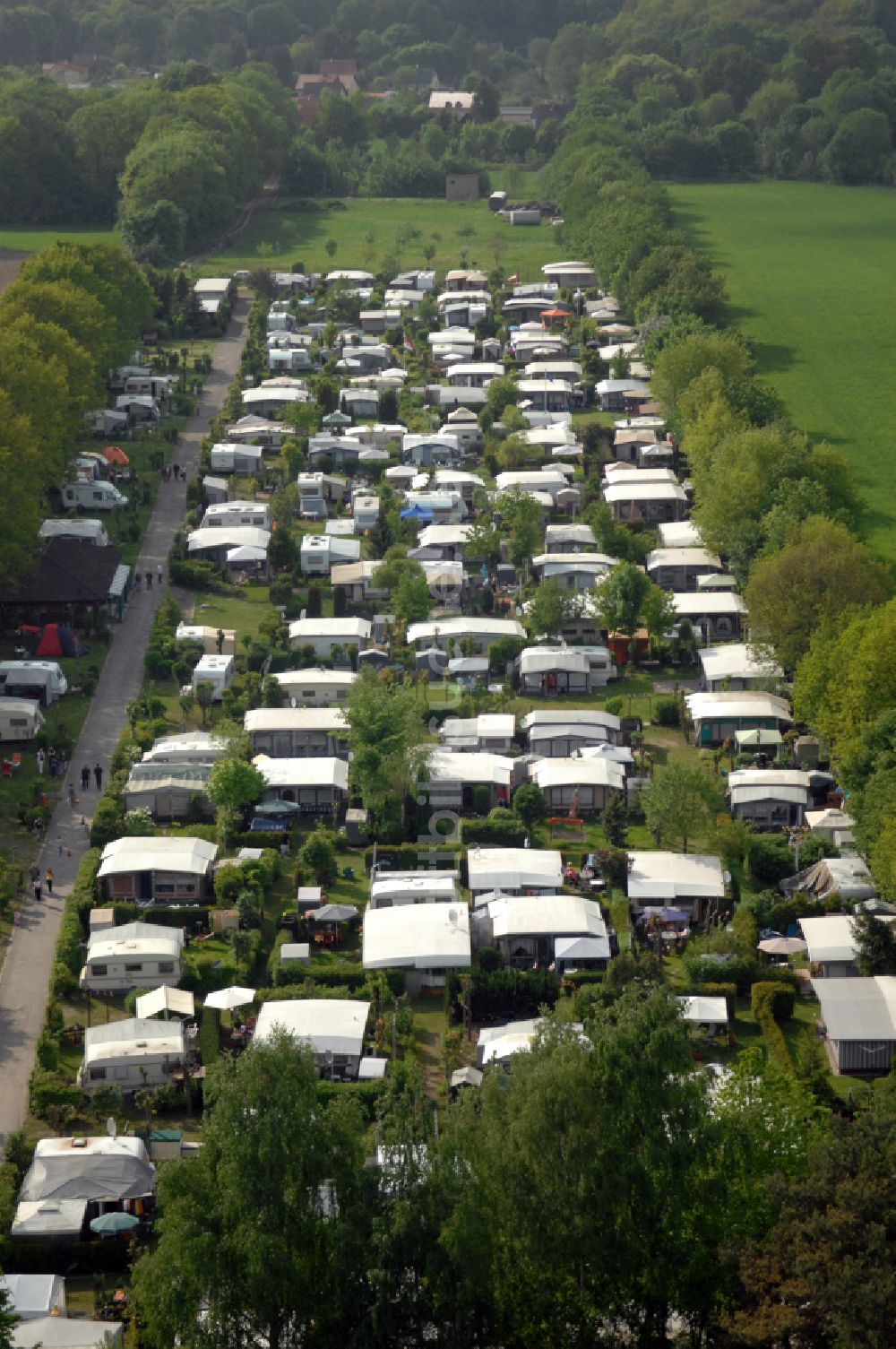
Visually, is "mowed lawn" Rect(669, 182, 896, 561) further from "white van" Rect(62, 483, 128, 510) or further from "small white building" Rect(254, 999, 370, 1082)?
"small white building" Rect(254, 999, 370, 1082)

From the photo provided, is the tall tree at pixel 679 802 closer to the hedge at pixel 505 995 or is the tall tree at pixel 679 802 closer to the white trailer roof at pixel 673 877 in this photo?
the white trailer roof at pixel 673 877

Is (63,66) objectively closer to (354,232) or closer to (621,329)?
(354,232)

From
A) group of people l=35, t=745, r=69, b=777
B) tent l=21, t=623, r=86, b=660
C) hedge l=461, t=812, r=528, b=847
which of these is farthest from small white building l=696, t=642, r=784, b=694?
tent l=21, t=623, r=86, b=660

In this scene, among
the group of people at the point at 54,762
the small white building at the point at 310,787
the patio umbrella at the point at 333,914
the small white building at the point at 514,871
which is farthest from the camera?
the group of people at the point at 54,762

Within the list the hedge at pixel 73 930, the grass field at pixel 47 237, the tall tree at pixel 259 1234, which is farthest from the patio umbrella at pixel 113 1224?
the grass field at pixel 47 237

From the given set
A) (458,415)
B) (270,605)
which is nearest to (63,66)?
(458,415)

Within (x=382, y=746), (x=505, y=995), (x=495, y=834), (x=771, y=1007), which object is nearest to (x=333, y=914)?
(x=505, y=995)
